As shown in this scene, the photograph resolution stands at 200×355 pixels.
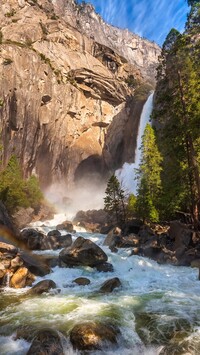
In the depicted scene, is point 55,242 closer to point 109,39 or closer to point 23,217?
point 23,217

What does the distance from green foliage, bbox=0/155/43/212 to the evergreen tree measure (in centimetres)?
2003

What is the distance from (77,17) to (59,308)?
5552 inches

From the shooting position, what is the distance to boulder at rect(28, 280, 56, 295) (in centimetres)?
1516

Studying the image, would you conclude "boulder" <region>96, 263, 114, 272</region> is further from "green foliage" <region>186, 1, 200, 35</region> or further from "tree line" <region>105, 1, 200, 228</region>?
"green foliage" <region>186, 1, 200, 35</region>

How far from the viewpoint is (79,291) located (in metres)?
15.7

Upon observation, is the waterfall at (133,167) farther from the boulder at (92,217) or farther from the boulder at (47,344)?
the boulder at (47,344)

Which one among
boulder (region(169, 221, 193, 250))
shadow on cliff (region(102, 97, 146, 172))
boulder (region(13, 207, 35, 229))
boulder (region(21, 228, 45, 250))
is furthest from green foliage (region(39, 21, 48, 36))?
boulder (region(169, 221, 193, 250))

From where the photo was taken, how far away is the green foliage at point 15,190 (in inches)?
1741

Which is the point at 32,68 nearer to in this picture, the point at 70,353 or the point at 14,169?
the point at 14,169

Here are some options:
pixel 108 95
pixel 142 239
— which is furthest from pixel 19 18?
pixel 142 239

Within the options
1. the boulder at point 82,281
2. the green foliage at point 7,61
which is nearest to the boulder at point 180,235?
the boulder at point 82,281

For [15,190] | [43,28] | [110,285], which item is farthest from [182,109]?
[43,28]

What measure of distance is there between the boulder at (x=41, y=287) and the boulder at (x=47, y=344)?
5787 mm

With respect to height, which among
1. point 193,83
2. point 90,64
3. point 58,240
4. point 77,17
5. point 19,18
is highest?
point 77,17
